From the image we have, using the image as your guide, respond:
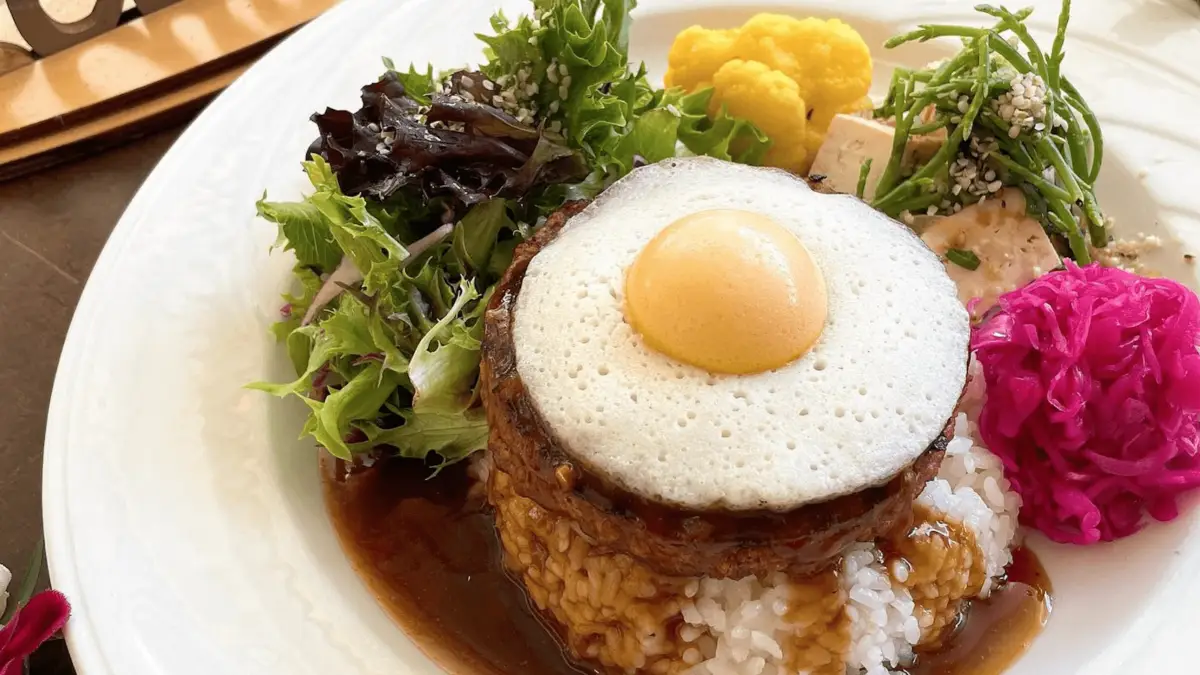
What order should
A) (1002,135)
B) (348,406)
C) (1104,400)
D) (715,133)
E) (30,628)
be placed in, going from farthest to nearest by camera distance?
(715,133) < (1002,135) < (348,406) < (1104,400) < (30,628)

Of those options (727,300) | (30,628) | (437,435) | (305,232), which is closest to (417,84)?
(305,232)

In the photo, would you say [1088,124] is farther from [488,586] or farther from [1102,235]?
[488,586]

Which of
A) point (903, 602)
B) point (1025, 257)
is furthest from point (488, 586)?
point (1025, 257)

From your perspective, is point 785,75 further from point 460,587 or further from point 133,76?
point 133,76

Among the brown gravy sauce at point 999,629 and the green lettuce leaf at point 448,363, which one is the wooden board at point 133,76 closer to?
the green lettuce leaf at point 448,363

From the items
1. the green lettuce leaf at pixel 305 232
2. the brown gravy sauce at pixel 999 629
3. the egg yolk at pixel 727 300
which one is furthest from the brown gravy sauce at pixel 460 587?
the egg yolk at pixel 727 300

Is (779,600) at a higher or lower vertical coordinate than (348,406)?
lower
